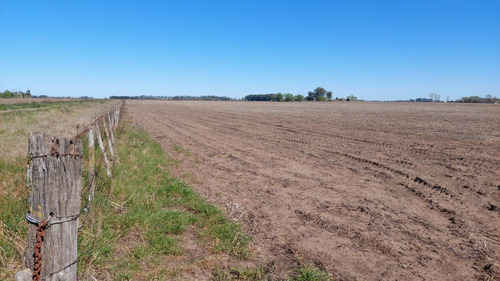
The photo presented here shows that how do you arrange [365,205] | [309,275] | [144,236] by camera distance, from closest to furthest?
[309,275], [144,236], [365,205]

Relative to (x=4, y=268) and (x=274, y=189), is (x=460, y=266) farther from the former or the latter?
(x=4, y=268)

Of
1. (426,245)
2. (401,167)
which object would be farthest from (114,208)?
(401,167)

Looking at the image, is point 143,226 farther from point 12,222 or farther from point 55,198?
point 55,198

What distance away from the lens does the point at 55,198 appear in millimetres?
2320

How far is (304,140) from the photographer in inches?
599

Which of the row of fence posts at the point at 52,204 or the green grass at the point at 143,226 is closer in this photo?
the row of fence posts at the point at 52,204

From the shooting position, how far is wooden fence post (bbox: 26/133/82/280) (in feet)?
7.50

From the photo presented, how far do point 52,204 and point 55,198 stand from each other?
1.9 inches

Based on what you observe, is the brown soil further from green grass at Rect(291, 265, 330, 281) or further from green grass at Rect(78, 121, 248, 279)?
green grass at Rect(78, 121, 248, 279)

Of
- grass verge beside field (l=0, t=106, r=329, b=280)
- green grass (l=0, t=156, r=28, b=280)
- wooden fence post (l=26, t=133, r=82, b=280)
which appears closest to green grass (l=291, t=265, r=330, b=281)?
grass verge beside field (l=0, t=106, r=329, b=280)

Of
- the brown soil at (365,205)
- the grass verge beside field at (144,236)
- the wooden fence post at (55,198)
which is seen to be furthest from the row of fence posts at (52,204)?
the brown soil at (365,205)

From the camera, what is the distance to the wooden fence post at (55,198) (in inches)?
90.0

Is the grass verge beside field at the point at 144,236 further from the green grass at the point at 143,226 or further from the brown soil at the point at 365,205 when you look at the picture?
the brown soil at the point at 365,205

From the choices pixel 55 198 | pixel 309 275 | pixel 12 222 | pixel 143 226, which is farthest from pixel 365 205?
pixel 12 222
